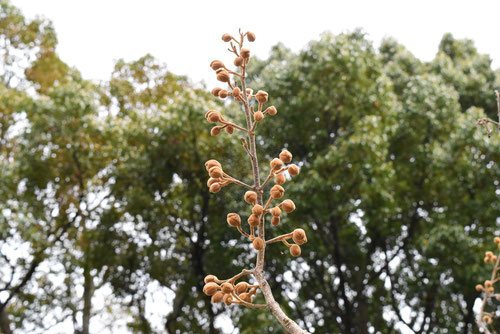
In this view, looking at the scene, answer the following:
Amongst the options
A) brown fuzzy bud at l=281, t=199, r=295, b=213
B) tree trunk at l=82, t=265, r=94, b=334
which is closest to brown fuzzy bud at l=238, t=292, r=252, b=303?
brown fuzzy bud at l=281, t=199, r=295, b=213

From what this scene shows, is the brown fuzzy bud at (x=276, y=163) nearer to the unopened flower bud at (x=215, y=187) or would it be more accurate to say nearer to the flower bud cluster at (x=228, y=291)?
the unopened flower bud at (x=215, y=187)

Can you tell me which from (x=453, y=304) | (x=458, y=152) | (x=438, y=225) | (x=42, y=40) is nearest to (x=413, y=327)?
(x=453, y=304)

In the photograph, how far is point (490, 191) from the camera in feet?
24.6

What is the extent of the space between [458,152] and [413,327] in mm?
2806

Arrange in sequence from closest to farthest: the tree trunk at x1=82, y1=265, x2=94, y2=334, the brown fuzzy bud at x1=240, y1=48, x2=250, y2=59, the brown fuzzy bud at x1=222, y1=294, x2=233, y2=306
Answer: the brown fuzzy bud at x1=222, y1=294, x2=233, y2=306 → the brown fuzzy bud at x1=240, y1=48, x2=250, y2=59 → the tree trunk at x1=82, y1=265, x2=94, y2=334

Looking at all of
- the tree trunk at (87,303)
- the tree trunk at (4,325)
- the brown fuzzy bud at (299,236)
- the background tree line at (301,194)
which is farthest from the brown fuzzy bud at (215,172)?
the tree trunk at (87,303)

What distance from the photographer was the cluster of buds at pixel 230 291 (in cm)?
123

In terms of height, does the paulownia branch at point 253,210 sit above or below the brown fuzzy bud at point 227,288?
above

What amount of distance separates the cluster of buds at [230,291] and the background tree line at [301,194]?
215 inches

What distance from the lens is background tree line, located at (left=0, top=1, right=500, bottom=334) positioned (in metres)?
7.39

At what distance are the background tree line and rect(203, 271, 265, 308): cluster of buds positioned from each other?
5.46m

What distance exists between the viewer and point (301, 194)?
23.9ft

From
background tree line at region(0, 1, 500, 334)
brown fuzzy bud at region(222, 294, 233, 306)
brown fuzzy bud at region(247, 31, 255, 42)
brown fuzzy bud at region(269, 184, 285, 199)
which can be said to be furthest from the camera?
background tree line at region(0, 1, 500, 334)

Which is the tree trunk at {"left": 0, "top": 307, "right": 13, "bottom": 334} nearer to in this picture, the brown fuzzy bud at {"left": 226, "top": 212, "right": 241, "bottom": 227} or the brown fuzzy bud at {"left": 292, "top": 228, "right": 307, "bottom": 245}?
the brown fuzzy bud at {"left": 226, "top": 212, "right": 241, "bottom": 227}
